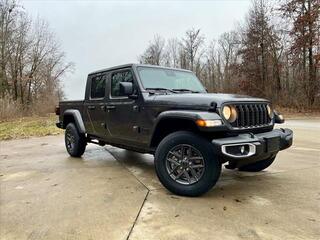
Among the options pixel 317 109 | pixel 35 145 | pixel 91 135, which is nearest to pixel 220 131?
pixel 91 135

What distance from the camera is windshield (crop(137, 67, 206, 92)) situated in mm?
5145

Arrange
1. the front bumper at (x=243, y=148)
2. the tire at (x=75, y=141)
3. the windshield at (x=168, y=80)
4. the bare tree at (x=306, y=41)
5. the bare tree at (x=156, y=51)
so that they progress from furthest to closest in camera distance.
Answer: the bare tree at (x=156, y=51), the bare tree at (x=306, y=41), the tire at (x=75, y=141), the windshield at (x=168, y=80), the front bumper at (x=243, y=148)

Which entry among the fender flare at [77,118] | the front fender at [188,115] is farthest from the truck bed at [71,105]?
the front fender at [188,115]

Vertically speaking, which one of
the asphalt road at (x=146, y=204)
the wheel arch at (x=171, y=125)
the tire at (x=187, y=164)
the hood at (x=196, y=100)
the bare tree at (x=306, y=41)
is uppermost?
the bare tree at (x=306, y=41)

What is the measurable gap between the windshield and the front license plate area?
1.75 meters

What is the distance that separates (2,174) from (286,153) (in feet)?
17.3

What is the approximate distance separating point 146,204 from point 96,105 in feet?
9.17

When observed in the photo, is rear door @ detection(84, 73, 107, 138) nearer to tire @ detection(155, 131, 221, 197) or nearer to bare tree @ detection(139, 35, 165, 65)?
tire @ detection(155, 131, 221, 197)

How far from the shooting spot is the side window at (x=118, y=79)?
209 inches

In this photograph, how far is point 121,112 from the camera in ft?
17.4

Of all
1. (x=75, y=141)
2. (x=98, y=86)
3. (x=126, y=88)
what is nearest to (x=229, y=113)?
(x=126, y=88)

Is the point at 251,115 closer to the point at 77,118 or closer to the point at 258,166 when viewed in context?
the point at 258,166

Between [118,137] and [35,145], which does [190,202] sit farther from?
[35,145]

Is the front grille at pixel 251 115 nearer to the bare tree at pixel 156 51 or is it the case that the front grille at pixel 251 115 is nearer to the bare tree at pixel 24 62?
the bare tree at pixel 24 62
